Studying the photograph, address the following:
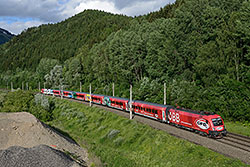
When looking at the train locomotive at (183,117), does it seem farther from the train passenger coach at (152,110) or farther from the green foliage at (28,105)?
the green foliage at (28,105)

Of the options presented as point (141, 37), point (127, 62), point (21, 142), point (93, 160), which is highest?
point (141, 37)

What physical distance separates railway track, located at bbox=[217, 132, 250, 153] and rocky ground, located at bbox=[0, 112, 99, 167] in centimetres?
1549

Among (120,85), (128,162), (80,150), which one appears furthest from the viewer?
(120,85)

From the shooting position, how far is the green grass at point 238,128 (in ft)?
96.4

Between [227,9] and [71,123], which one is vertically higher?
[227,9]

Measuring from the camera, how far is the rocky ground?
21359 mm

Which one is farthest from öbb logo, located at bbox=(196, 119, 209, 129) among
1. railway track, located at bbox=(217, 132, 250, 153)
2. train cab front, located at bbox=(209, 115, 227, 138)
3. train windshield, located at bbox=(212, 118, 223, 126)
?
railway track, located at bbox=(217, 132, 250, 153)

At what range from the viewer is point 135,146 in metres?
29.2

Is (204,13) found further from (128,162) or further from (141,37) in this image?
(128,162)

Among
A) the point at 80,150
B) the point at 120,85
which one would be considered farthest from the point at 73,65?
the point at 80,150

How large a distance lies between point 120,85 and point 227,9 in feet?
120

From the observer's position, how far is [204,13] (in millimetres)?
48969

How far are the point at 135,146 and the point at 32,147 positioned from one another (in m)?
12.2

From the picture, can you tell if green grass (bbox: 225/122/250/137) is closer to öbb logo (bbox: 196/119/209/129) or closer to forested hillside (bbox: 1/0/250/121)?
forested hillside (bbox: 1/0/250/121)
